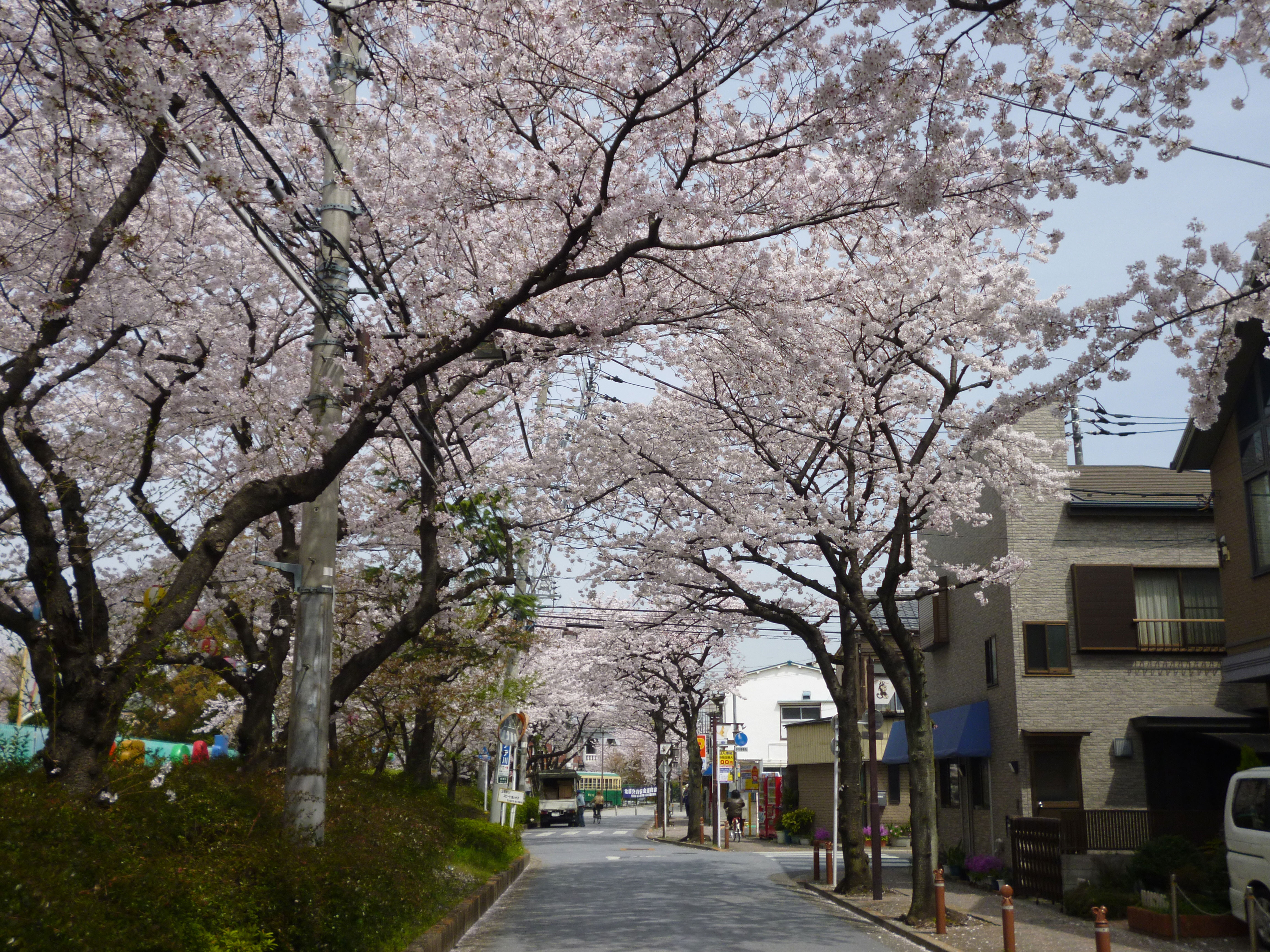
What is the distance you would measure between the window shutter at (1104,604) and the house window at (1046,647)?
0.32 meters

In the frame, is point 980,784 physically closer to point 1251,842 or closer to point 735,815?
point 1251,842

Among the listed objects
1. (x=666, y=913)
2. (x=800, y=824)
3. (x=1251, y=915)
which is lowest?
(x=800, y=824)

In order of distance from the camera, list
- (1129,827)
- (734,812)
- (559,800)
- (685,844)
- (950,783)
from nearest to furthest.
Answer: (1129,827) < (950,783) < (685,844) < (734,812) < (559,800)

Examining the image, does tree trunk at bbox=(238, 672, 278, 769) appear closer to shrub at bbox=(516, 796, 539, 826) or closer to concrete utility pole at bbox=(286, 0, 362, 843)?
concrete utility pole at bbox=(286, 0, 362, 843)

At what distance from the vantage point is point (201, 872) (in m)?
7.22

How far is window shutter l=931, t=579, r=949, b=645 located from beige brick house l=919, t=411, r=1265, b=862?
12.2ft

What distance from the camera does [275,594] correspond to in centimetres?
1439

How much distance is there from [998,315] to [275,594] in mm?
11440

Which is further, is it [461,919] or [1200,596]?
[1200,596]

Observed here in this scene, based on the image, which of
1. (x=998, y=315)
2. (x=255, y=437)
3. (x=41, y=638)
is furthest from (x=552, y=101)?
(x=998, y=315)

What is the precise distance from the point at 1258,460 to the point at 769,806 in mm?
32200

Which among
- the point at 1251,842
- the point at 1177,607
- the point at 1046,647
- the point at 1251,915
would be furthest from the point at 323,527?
the point at 1177,607

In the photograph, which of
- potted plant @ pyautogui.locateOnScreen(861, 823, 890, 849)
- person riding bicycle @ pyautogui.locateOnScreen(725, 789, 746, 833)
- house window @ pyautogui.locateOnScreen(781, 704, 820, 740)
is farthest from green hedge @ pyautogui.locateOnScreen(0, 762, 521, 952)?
house window @ pyautogui.locateOnScreen(781, 704, 820, 740)

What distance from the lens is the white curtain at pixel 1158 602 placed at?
22141 millimetres
